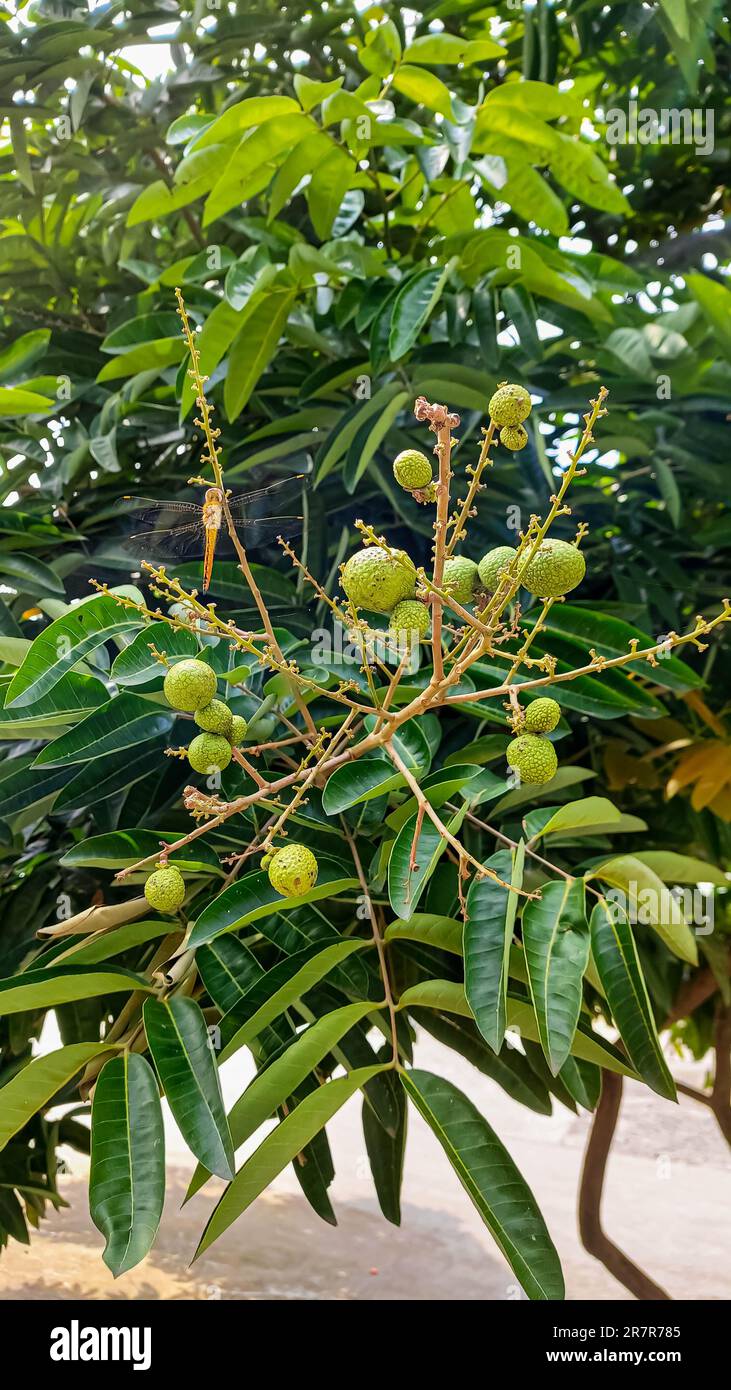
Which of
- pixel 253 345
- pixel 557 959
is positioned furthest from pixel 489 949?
pixel 253 345

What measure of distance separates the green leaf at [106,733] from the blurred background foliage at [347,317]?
2 centimetres

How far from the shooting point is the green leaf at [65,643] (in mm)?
420

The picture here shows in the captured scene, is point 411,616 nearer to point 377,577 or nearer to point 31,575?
point 377,577

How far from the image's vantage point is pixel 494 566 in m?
0.37

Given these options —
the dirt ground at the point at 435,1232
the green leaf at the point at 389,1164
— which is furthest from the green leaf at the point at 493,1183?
the dirt ground at the point at 435,1232

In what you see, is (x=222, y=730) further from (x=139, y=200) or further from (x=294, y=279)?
(x=139, y=200)

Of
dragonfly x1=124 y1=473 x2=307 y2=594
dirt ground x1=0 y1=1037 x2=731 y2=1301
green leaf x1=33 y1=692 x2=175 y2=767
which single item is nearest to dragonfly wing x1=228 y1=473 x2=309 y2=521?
dragonfly x1=124 y1=473 x2=307 y2=594

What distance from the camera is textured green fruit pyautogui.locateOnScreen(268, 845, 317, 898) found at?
0.36 metres

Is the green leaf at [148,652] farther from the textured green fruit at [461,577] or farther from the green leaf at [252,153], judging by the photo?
the green leaf at [252,153]

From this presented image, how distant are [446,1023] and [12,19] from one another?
0.70 metres

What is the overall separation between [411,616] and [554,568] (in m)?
0.05

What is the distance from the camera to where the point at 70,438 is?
68 centimetres

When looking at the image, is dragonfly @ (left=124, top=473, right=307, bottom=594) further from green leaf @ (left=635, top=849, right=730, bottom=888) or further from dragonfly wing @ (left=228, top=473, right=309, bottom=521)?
green leaf @ (left=635, top=849, right=730, bottom=888)

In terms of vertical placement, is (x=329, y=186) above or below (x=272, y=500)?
above
